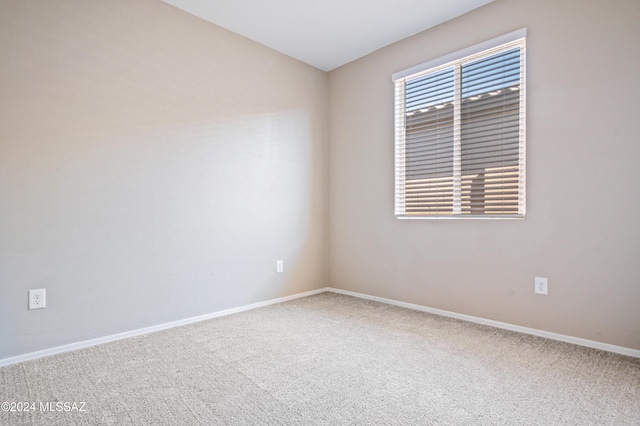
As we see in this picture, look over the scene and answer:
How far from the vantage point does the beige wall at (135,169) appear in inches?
81.6

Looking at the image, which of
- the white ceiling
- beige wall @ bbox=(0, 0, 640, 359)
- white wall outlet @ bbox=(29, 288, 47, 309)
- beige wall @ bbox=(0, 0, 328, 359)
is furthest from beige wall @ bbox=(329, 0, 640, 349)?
white wall outlet @ bbox=(29, 288, 47, 309)

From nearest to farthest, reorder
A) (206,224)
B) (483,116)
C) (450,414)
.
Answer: (450,414) < (483,116) < (206,224)

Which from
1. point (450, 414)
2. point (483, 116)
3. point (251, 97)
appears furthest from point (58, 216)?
point (483, 116)

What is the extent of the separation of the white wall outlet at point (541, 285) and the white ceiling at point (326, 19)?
2.11 meters

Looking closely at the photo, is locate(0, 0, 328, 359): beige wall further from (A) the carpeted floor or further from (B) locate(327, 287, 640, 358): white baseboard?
(B) locate(327, 287, 640, 358): white baseboard

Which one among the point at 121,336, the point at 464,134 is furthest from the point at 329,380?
the point at 464,134

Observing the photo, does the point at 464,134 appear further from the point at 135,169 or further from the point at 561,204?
the point at 135,169

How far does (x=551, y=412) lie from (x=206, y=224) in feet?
8.30

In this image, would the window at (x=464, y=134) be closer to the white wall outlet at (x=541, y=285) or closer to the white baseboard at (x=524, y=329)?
the white wall outlet at (x=541, y=285)

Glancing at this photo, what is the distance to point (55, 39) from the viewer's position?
85.3 inches

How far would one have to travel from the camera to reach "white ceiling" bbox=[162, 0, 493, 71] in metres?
2.65

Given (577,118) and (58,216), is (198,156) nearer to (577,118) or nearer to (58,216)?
(58,216)

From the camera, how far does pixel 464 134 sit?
284 cm

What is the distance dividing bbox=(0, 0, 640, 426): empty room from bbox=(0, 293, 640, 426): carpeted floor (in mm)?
16
